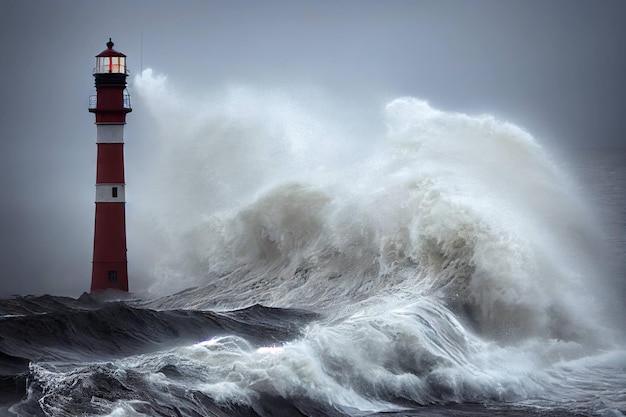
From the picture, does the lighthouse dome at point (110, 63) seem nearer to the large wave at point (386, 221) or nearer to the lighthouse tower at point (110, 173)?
the lighthouse tower at point (110, 173)

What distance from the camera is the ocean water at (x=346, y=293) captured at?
40.4 feet

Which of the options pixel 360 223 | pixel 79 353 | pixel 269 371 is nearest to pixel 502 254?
pixel 360 223

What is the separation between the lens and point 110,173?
2269 centimetres

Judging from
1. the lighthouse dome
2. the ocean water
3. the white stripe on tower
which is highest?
the lighthouse dome

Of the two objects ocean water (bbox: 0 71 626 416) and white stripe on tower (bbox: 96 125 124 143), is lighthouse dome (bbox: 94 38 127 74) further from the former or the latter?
ocean water (bbox: 0 71 626 416)

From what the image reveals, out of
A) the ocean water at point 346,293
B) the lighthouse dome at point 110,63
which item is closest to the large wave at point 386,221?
the ocean water at point 346,293

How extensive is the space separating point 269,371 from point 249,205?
39.7 feet

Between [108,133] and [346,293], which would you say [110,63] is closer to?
[108,133]

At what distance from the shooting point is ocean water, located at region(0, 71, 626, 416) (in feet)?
40.4

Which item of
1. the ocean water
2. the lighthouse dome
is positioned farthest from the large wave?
the lighthouse dome

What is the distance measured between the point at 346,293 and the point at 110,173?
6577 mm

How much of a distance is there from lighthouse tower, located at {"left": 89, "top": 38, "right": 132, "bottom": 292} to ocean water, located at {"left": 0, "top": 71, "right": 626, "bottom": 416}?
729mm

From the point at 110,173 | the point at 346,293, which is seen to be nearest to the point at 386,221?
the point at 346,293

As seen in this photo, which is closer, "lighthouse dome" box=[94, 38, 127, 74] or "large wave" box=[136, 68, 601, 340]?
"large wave" box=[136, 68, 601, 340]
